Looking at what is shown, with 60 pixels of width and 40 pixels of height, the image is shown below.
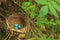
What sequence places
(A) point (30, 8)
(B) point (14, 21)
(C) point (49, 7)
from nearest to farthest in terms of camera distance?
1. (C) point (49, 7)
2. (A) point (30, 8)
3. (B) point (14, 21)

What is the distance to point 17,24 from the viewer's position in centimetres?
200

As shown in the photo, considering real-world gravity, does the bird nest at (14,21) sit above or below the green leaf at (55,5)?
below

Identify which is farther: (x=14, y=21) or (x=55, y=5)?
(x=14, y=21)

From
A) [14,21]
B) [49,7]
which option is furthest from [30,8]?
[49,7]

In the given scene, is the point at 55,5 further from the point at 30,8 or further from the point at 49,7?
the point at 30,8

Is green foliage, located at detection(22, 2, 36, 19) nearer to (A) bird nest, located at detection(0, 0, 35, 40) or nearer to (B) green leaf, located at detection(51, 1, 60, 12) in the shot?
(A) bird nest, located at detection(0, 0, 35, 40)

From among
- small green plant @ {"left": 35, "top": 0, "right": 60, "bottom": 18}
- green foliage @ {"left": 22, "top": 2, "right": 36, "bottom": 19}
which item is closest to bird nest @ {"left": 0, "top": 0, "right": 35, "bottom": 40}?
green foliage @ {"left": 22, "top": 2, "right": 36, "bottom": 19}

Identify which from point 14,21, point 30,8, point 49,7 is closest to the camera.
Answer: point 49,7

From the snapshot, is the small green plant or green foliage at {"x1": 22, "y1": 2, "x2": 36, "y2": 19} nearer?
the small green plant

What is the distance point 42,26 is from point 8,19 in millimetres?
411

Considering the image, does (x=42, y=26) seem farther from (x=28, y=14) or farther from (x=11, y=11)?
(x=11, y=11)

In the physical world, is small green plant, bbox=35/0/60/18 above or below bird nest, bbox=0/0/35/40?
above

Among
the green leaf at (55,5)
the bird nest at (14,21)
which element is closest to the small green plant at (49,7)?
the green leaf at (55,5)

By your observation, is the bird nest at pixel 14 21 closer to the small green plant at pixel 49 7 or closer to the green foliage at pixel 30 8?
the green foliage at pixel 30 8
